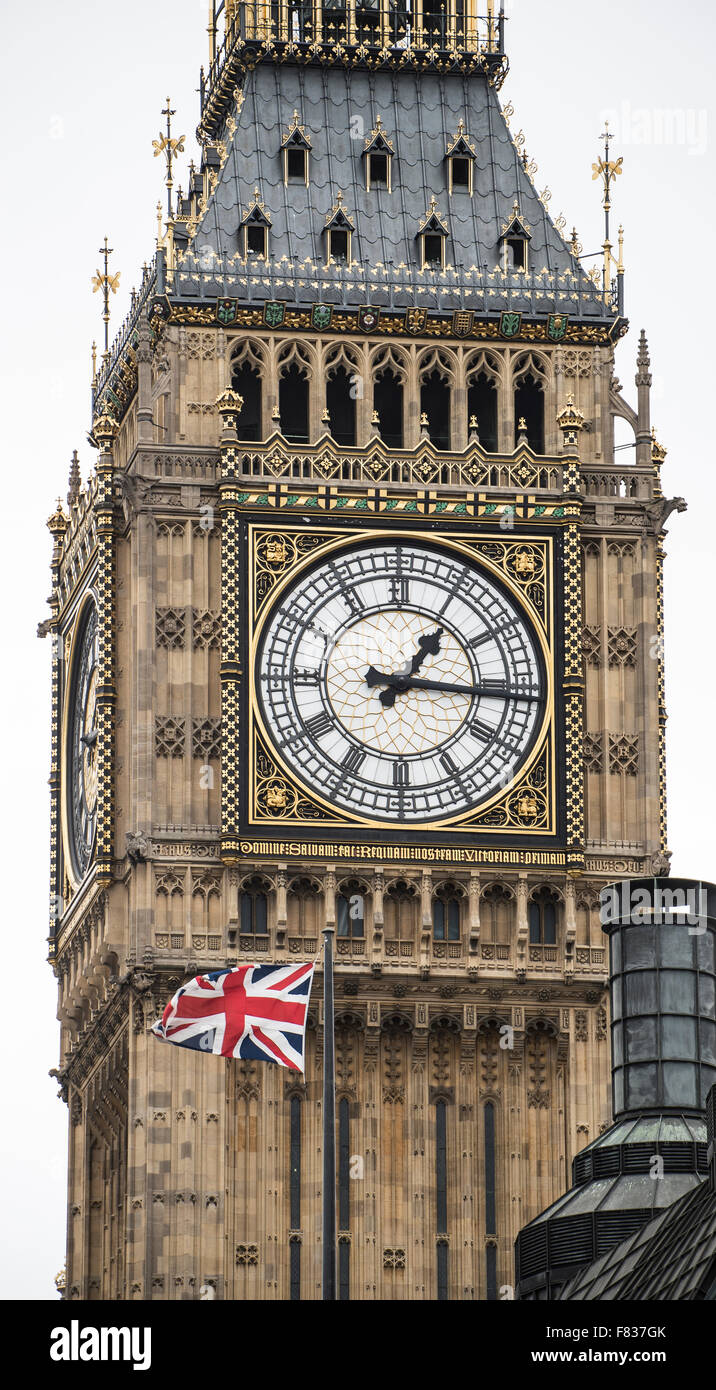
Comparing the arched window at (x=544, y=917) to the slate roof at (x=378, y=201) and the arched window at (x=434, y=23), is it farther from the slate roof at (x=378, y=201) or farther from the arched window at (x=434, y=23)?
the arched window at (x=434, y=23)

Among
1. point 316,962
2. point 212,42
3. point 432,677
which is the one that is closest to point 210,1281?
point 316,962

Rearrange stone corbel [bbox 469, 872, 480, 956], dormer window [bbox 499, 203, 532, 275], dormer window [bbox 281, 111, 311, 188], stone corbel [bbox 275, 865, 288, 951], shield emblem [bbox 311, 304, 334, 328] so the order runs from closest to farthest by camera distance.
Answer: stone corbel [bbox 275, 865, 288, 951]
stone corbel [bbox 469, 872, 480, 956]
shield emblem [bbox 311, 304, 334, 328]
dormer window [bbox 499, 203, 532, 275]
dormer window [bbox 281, 111, 311, 188]

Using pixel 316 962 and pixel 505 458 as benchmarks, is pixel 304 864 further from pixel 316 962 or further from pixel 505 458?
pixel 505 458

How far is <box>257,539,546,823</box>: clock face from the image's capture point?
65.9 m

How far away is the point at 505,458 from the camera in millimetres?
67750

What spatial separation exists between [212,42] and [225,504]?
360 inches

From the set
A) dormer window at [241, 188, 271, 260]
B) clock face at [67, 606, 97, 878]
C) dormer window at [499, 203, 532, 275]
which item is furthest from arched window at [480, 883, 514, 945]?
dormer window at [241, 188, 271, 260]

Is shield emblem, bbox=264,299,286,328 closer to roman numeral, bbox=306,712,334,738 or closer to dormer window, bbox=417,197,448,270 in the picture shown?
dormer window, bbox=417,197,448,270

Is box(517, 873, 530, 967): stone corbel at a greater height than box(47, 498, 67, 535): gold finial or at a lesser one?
lesser

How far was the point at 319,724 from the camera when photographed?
6606 centimetres

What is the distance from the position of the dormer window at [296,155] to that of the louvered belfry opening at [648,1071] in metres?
12.3

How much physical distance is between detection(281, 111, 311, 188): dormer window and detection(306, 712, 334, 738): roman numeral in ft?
27.9

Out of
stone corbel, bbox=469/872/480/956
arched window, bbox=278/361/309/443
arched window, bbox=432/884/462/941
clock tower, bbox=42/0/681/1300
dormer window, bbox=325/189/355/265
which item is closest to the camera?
clock tower, bbox=42/0/681/1300
